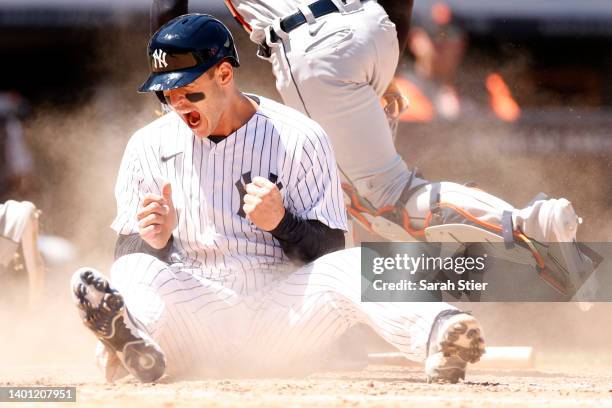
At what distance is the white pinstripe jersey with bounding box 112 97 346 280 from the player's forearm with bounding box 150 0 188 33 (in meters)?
0.79

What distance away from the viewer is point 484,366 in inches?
162

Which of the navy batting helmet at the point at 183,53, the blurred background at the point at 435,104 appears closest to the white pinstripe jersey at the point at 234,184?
the navy batting helmet at the point at 183,53

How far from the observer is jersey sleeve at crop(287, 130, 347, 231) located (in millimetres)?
3279

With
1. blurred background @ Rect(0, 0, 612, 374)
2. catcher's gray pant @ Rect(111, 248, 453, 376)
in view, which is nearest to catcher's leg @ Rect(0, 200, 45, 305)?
blurred background @ Rect(0, 0, 612, 374)

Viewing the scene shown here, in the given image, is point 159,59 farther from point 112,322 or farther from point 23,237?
point 23,237

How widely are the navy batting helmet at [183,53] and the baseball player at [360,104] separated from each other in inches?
28.4

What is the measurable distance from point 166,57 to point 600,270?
1.86m

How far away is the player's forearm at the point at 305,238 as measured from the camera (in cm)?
316

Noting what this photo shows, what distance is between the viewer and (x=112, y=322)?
9.47 feet

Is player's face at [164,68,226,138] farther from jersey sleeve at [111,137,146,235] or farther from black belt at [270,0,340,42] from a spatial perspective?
black belt at [270,0,340,42]

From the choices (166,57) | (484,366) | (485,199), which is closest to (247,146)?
(166,57)

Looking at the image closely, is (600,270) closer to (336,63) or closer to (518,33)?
(336,63)

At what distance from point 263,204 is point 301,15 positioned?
1.21 m

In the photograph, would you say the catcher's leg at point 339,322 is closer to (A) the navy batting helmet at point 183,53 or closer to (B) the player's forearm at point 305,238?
(B) the player's forearm at point 305,238
